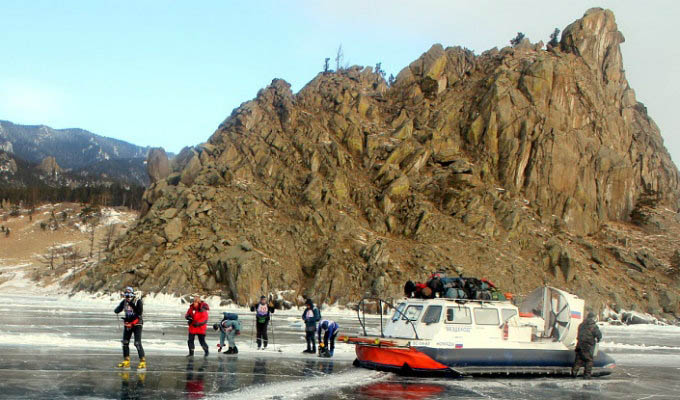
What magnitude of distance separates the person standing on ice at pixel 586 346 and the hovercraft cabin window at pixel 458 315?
4096 millimetres

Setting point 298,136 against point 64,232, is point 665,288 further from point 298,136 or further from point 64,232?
point 64,232

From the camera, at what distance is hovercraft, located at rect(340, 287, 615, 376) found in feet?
64.1

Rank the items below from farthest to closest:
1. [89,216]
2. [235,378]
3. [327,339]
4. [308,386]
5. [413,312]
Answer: [89,216], [327,339], [413,312], [235,378], [308,386]

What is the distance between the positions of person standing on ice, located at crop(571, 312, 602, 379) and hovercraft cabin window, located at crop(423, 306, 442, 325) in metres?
5.14

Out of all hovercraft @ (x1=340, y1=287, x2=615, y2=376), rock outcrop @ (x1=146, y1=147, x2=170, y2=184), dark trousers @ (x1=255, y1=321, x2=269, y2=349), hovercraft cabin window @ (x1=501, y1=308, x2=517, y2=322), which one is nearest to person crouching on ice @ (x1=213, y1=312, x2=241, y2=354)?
dark trousers @ (x1=255, y1=321, x2=269, y2=349)

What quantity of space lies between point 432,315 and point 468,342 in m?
1.38

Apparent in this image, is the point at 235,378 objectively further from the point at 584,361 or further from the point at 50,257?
the point at 50,257

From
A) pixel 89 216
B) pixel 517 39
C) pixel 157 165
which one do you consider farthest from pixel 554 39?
pixel 89 216

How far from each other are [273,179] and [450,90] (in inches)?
1137

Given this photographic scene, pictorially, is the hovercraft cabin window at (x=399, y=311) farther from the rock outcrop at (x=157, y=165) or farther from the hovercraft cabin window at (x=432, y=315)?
the rock outcrop at (x=157, y=165)

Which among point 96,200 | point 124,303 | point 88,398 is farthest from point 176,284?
point 96,200

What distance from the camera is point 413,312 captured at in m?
20.9

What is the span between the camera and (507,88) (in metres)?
81.5

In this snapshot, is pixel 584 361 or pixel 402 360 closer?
pixel 402 360
